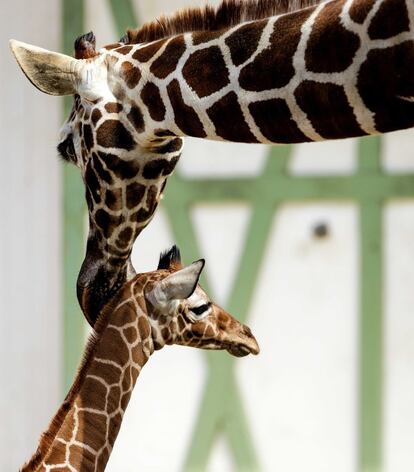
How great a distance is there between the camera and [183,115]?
1795 millimetres

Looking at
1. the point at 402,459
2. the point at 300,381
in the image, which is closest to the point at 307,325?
the point at 300,381

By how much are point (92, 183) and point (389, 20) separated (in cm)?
67

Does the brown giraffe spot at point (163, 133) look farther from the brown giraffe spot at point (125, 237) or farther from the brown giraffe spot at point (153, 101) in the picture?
the brown giraffe spot at point (125, 237)

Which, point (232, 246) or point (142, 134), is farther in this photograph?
point (232, 246)

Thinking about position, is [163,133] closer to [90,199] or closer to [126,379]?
[90,199]

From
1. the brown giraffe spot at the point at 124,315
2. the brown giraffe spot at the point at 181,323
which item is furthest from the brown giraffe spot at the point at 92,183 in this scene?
the brown giraffe spot at the point at 181,323

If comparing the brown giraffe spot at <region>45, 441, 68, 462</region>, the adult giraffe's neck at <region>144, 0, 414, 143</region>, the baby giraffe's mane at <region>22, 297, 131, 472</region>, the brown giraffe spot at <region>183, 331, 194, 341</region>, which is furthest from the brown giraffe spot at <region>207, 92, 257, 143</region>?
the brown giraffe spot at <region>45, 441, 68, 462</region>

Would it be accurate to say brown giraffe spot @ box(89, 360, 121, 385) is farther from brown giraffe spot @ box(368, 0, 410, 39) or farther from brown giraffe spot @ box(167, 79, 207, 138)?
brown giraffe spot @ box(368, 0, 410, 39)

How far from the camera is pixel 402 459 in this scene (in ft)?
14.9

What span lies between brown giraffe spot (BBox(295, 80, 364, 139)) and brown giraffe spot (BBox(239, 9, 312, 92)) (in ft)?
0.13

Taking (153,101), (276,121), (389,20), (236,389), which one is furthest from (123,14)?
(389,20)

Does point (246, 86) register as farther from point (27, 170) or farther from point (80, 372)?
point (27, 170)

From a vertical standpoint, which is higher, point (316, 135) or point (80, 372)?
point (316, 135)

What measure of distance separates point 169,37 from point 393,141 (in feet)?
9.16
